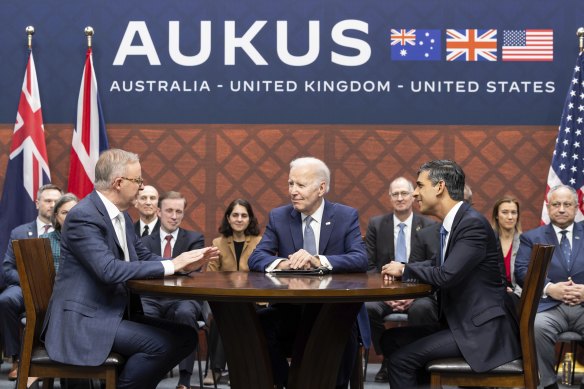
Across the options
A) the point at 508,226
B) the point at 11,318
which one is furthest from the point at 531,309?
the point at 11,318

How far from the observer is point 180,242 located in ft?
22.7

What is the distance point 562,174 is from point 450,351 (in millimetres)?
3831

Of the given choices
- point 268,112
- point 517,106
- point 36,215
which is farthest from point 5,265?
point 517,106

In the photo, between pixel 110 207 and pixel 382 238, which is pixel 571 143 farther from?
pixel 110 207

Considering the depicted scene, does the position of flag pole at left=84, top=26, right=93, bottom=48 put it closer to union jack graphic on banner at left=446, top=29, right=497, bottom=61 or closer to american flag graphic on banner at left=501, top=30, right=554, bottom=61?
union jack graphic on banner at left=446, top=29, right=497, bottom=61

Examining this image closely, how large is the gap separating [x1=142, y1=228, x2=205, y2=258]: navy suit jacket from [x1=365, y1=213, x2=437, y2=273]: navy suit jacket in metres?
1.39

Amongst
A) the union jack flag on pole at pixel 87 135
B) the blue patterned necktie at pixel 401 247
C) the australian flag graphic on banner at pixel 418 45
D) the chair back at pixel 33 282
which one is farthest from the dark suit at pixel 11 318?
the australian flag graphic on banner at pixel 418 45

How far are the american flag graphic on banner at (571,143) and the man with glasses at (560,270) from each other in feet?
2.79

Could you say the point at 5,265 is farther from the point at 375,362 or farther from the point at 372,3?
the point at 372,3

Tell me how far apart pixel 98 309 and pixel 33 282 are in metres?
0.41

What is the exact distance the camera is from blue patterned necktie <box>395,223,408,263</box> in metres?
7.14

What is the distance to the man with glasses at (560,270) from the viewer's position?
610 cm

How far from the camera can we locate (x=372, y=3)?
25.7 feet

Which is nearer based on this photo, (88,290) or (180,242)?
(88,290)
